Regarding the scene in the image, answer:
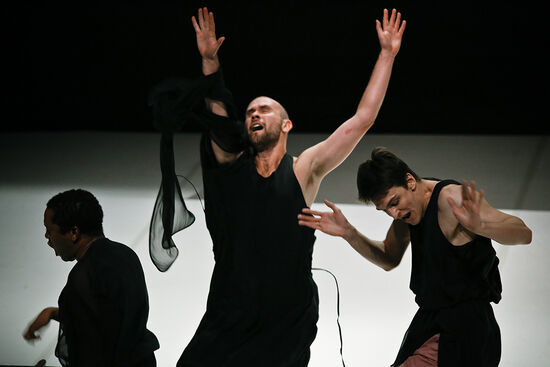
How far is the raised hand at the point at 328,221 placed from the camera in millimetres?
2639

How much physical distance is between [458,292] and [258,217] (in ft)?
2.33

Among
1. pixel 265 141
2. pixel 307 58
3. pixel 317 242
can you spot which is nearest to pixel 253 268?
pixel 265 141

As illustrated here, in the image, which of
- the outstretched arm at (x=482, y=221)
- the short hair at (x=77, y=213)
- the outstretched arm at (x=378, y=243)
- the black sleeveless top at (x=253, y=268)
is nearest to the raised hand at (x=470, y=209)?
the outstretched arm at (x=482, y=221)

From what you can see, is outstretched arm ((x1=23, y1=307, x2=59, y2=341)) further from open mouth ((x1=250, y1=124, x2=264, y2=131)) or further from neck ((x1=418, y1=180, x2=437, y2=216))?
neck ((x1=418, y1=180, x2=437, y2=216))

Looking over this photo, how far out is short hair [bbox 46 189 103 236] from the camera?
2508mm

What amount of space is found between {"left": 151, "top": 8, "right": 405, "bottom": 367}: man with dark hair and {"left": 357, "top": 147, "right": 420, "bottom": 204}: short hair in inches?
5.0

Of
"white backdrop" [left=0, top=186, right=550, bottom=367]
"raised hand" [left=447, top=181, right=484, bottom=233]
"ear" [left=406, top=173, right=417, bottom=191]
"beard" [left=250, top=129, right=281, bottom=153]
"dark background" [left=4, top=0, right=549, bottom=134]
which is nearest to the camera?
"raised hand" [left=447, top=181, right=484, bottom=233]

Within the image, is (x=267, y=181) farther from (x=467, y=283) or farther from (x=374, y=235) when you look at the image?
(x=374, y=235)

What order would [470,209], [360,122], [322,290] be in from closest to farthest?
[470,209] < [360,122] < [322,290]

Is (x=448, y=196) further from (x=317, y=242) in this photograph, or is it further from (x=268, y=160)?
(x=317, y=242)

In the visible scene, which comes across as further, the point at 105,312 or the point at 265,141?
the point at 265,141

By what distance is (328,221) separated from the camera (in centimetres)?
268

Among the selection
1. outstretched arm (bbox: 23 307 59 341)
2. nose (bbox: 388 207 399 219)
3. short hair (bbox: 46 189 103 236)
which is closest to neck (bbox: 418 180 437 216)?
nose (bbox: 388 207 399 219)

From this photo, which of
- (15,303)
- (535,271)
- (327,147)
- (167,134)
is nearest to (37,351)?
(15,303)
